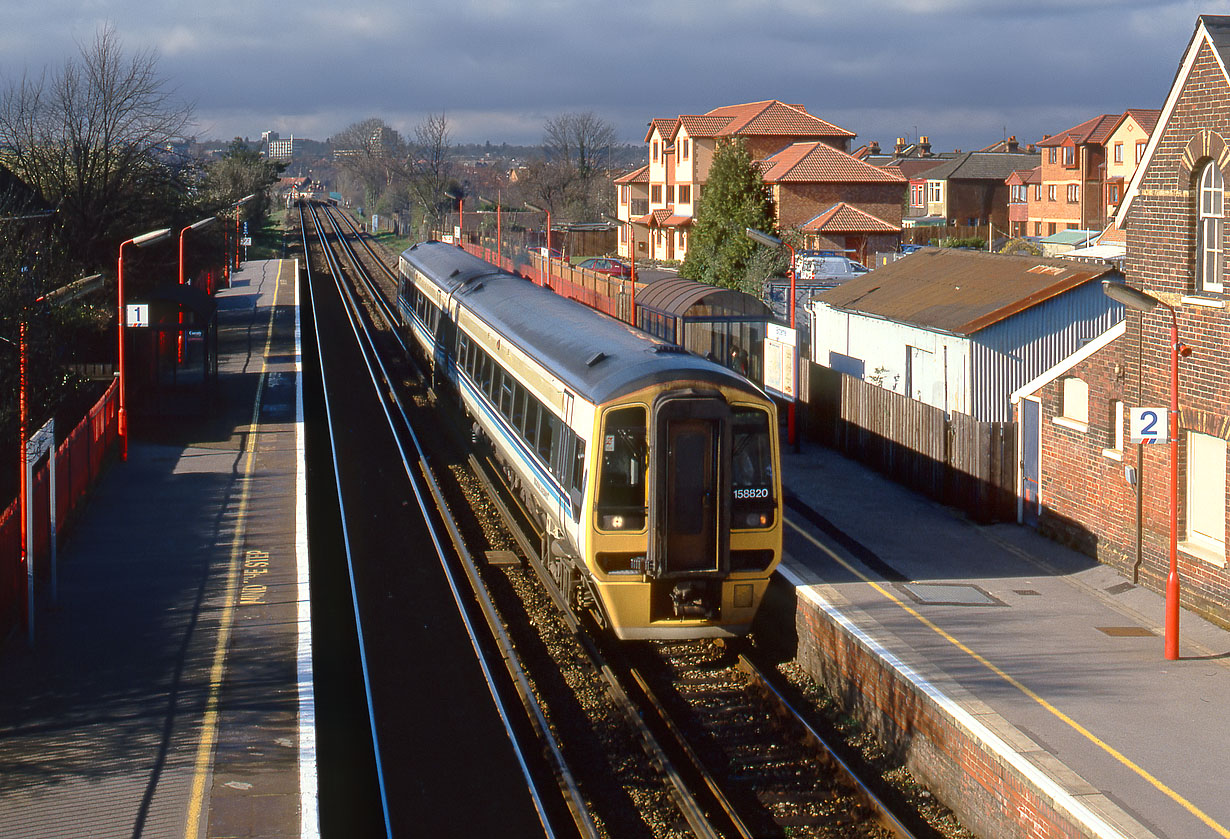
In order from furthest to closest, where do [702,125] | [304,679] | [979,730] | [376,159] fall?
[376,159]
[702,125]
[304,679]
[979,730]

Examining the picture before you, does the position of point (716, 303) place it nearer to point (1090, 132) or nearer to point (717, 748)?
point (717, 748)

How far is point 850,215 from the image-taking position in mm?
57625

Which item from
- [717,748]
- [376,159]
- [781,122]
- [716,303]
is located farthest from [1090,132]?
[376,159]

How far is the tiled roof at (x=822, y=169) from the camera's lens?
5891cm

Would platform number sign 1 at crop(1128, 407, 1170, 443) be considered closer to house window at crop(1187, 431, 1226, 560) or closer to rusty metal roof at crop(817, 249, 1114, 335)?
house window at crop(1187, 431, 1226, 560)

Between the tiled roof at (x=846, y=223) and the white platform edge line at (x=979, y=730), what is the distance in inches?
1781

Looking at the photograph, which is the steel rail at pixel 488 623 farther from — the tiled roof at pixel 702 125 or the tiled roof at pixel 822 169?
the tiled roof at pixel 702 125

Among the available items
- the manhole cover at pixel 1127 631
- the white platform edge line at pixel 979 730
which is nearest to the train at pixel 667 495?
the white platform edge line at pixel 979 730

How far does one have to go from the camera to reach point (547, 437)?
49.5 ft

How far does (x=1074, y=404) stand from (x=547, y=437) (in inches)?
271

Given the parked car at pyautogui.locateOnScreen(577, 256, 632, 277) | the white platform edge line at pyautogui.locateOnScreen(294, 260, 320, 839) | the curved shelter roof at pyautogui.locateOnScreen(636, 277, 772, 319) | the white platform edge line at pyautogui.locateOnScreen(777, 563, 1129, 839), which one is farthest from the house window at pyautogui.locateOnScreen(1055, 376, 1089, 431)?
the parked car at pyautogui.locateOnScreen(577, 256, 632, 277)

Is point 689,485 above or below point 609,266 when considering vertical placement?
below

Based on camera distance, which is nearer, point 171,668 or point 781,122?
point 171,668

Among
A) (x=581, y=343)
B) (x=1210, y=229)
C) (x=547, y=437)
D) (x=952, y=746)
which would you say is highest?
(x=1210, y=229)
